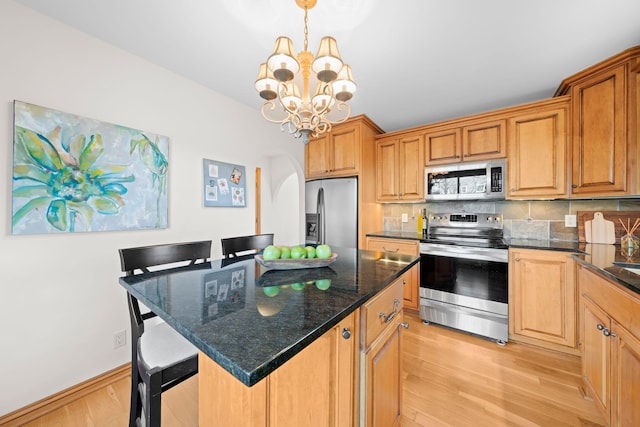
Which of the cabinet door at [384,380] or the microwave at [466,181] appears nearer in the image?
the cabinet door at [384,380]

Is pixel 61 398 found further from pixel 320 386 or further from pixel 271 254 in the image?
pixel 320 386

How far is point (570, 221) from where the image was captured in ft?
7.98

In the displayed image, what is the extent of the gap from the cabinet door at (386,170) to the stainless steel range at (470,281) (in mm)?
857

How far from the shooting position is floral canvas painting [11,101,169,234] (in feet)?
4.78

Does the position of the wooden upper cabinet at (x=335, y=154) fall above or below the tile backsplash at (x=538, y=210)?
above

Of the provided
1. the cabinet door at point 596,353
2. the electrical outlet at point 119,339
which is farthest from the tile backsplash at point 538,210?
the electrical outlet at point 119,339

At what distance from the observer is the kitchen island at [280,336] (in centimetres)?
55

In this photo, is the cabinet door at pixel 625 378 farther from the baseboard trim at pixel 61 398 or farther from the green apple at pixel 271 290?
the baseboard trim at pixel 61 398

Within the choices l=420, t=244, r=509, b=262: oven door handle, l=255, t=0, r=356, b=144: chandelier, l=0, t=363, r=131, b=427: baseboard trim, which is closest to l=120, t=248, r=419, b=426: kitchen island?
l=255, t=0, r=356, b=144: chandelier

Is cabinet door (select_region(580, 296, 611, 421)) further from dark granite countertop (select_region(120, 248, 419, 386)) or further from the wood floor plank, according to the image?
Answer: dark granite countertop (select_region(120, 248, 419, 386))

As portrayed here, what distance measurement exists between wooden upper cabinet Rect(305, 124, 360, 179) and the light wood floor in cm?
211

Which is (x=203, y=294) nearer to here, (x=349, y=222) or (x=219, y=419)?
(x=219, y=419)

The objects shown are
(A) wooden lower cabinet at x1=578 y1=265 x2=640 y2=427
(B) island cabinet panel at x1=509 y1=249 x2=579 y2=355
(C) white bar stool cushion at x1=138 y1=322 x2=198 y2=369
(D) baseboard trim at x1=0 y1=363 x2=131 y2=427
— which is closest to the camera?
(C) white bar stool cushion at x1=138 y1=322 x2=198 y2=369

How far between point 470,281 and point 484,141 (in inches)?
58.9
